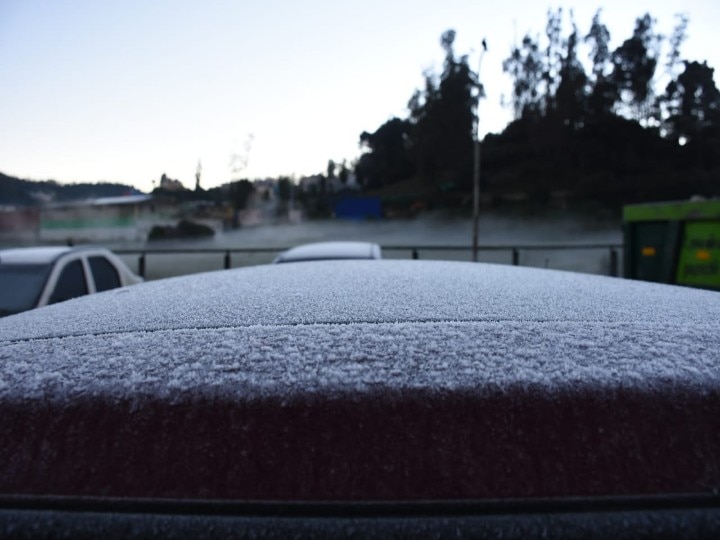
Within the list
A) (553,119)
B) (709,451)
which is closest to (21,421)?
(709,451)

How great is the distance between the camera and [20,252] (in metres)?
6.16

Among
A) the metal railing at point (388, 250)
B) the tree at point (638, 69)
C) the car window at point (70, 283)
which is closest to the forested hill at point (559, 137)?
the tree at point (638, 69)

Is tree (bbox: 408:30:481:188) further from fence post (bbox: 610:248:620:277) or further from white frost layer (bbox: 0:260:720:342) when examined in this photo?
white frost layer (bbox: 0:260:720:342)

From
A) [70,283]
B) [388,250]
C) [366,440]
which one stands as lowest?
[388,250]

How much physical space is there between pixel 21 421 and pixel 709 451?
1.03m

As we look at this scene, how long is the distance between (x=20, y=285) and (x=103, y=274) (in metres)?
1.31

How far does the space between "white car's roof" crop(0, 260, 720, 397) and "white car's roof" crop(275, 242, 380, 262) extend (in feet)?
16.2

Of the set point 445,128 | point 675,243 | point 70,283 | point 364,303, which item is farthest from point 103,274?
point 445,128

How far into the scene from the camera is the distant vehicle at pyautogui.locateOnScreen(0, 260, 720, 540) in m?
0.78

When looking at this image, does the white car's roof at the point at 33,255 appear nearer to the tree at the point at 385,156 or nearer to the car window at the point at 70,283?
the car window at the point at 70,283

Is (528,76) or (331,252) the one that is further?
(528,76)

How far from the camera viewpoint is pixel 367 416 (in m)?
0.85

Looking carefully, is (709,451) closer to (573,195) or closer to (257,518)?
(257,518)

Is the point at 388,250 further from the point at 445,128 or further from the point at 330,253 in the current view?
the point at 445,128
